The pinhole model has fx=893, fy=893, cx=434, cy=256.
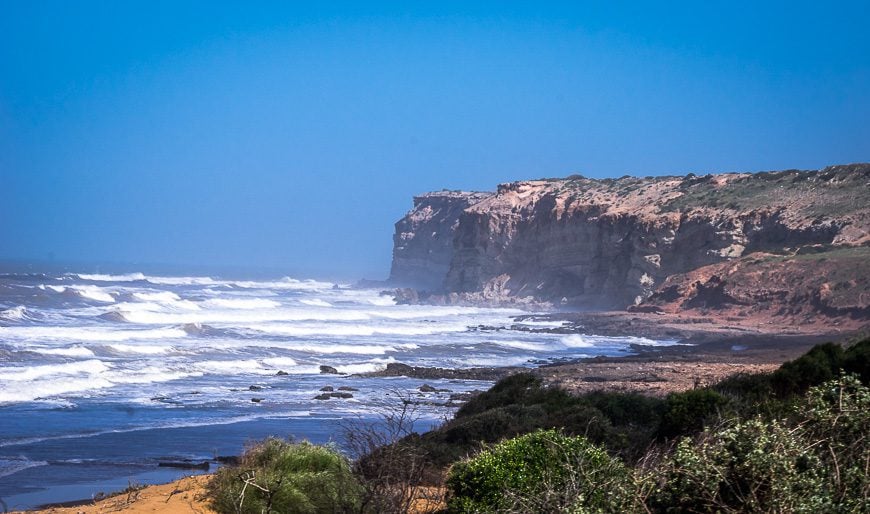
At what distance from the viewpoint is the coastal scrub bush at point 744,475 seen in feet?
17.3

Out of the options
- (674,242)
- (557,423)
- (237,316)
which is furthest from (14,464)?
(674,242)

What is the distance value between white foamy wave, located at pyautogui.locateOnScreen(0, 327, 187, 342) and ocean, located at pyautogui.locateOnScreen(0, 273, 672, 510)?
0.29 feet

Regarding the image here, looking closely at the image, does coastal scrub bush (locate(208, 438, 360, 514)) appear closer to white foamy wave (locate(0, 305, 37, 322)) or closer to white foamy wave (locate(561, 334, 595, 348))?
white foamy wave (locate(561, 334, 595, 348))

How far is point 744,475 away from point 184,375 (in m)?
26.8

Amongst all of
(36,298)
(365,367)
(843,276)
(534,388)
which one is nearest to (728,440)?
(534,388)

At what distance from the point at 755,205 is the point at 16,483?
5988 cm

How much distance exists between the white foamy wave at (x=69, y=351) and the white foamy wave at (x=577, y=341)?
24032 millimetres

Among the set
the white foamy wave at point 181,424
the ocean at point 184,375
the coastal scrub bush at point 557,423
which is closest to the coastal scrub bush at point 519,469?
the coastal scrub bush at point 557,423

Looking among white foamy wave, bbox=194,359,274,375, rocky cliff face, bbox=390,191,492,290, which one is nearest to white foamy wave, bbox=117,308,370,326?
white foamy wave, bbox=194,359,274,375

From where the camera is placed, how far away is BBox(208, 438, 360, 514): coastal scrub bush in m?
9.41

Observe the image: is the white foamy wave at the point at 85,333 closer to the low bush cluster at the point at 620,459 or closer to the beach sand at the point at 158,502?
the low bush cluster at the point at 620,459

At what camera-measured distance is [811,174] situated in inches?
2810

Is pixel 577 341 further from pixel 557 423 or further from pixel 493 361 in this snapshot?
pixel 557 423

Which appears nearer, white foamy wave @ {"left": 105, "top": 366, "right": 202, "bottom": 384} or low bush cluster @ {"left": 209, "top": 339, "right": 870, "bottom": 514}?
low bush cluster @ {"left": 209, "top": 339, "right": 870, "bottom": 514}
